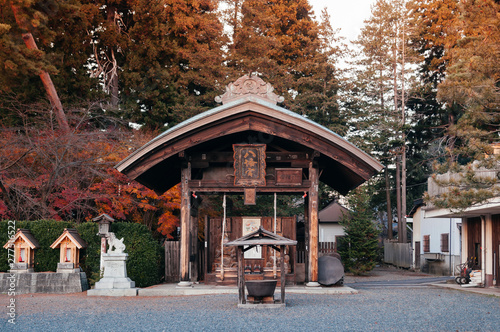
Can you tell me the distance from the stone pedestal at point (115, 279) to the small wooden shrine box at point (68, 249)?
1.40 m

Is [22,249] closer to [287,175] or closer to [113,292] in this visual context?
[113,292]

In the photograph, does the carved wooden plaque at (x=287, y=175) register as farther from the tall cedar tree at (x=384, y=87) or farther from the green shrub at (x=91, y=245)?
the tall cedar tree at (x=384, y=87)

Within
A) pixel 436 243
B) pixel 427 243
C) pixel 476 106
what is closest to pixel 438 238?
pixel 436 243

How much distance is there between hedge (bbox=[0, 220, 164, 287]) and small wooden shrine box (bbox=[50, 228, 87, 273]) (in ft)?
1.86

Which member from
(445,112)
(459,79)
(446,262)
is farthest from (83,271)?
(445,112)

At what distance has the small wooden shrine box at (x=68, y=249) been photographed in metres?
15.5

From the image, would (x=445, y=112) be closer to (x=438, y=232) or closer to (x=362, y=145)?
(x=362, y=145)

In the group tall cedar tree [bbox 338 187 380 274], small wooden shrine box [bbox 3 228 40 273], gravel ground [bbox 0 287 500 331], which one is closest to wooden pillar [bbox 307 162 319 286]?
gravel ground [bbox 0 287 500 331]

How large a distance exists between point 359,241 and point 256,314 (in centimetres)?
1881

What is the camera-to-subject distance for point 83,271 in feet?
53.5

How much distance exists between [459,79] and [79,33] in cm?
2070

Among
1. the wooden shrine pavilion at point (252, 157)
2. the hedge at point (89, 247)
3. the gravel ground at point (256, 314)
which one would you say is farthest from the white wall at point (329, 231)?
the gravel ground at point (256, 314)

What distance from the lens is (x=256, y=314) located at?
10.3 metres

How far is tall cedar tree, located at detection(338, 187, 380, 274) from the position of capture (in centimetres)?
2792
